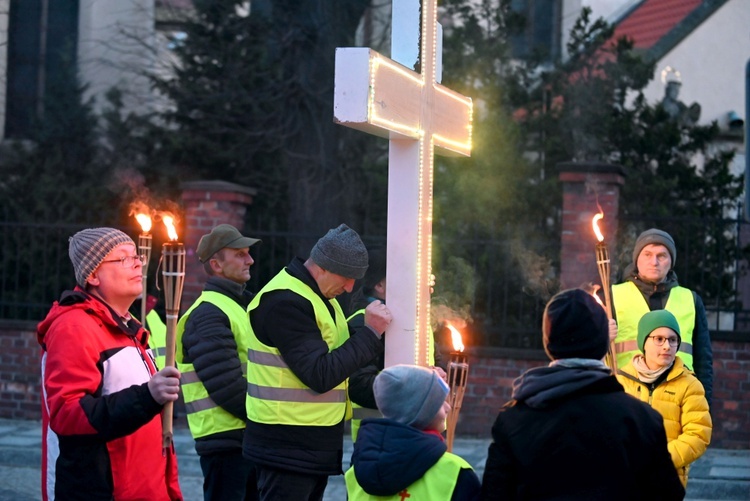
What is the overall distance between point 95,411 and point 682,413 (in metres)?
2.53

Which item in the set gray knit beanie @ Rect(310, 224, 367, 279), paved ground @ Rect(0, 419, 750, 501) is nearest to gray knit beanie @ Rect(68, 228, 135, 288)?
gray knit beanie @ Rect(310, 224, 367, 279)

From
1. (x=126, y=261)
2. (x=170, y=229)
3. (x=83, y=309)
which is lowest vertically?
(x=83, y=309)

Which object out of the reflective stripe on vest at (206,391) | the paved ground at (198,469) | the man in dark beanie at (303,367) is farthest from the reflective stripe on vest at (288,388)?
the paved ground at (198,469)

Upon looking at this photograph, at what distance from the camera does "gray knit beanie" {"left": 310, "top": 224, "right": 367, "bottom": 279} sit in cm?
479

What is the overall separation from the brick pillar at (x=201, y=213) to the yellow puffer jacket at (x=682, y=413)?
6432 millimetres

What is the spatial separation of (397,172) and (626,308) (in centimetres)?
188

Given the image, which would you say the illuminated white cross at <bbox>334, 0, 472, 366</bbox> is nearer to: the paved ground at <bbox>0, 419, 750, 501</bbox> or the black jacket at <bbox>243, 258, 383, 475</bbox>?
the black jacket at <bbox>243, 258, 383, 475</bbox>

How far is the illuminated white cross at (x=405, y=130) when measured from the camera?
4.22 meters

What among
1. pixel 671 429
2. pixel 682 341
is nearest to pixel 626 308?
pixel 682 341

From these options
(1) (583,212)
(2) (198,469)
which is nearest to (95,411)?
(2) (198,469)

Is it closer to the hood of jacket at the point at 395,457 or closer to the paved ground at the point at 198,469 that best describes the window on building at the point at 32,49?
the paved ground at the point at 198,469

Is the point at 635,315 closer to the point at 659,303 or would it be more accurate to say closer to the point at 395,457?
the point at 659,303

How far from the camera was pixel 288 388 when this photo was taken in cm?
471

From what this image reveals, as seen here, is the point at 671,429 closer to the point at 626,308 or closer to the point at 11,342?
the point at 626,308
